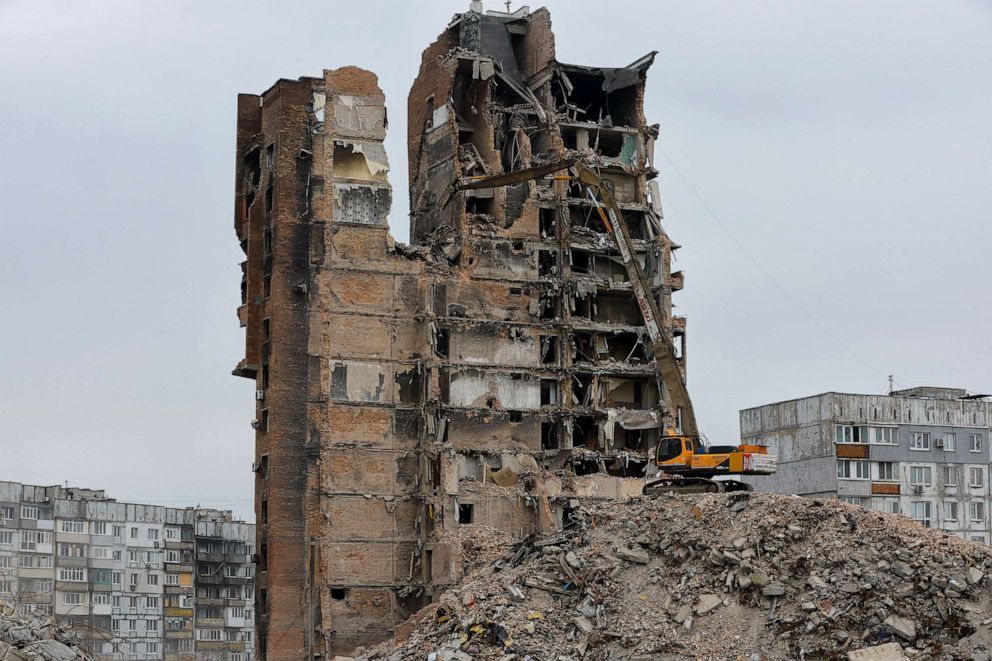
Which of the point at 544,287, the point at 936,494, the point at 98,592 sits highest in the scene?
the point at 544,287

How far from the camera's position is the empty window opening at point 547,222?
6665 cm

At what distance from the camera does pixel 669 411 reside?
6631cm

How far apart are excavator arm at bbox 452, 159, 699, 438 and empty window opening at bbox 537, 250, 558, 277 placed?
257 centimetres

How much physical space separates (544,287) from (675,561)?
71.3ft

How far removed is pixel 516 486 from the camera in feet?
206

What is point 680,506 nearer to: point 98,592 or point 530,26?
point 530,26

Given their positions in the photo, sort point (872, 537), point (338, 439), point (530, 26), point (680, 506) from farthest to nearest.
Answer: point (530, 26), point (338, 439), point (680, 506), point (872, 537)

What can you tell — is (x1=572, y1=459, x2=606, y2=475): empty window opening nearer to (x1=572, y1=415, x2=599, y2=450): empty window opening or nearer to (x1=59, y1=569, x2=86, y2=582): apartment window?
(x1=572, y1=415, x2=599, y2=450): empty window opening

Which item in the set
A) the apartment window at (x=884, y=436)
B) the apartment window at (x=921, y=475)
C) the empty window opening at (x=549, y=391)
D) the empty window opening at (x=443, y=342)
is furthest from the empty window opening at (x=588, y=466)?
the apartment window at (x=921, y=475)

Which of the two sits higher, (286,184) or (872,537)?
(286,184)

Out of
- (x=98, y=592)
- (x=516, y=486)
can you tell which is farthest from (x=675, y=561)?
(x=98, y=592)

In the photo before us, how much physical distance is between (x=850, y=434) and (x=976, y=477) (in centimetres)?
843

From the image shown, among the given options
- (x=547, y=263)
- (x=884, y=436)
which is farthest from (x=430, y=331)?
(x=884, y=436)

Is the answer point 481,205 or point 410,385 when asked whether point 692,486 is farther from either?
point 481,205
